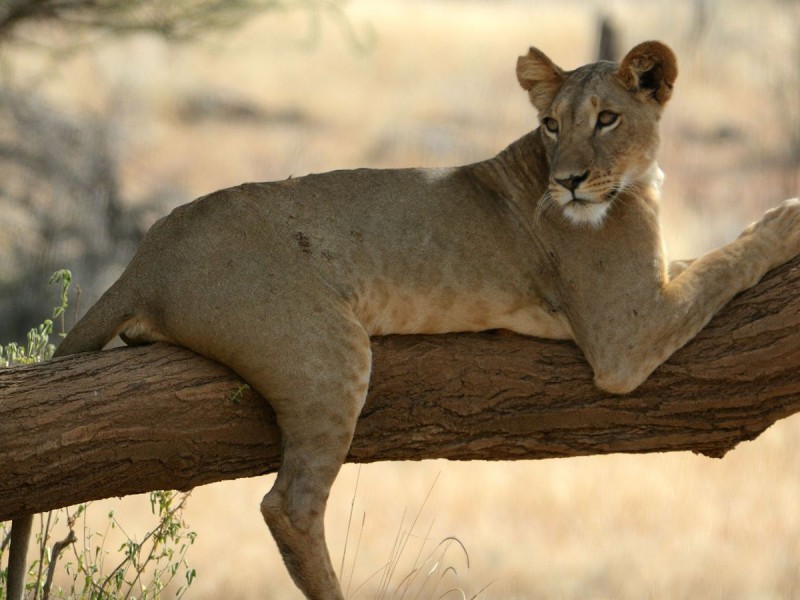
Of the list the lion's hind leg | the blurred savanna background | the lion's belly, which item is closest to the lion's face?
the lion's belly

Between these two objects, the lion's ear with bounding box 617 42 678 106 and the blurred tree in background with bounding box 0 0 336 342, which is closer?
the lion's ear with bounding box 617 42 678 106

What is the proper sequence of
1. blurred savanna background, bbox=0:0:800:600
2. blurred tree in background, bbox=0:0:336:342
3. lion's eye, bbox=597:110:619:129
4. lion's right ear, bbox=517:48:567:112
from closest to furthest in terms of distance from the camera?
1. lion's eye, bbox=597:110:619:129
2. lion's right ear, bbox=517:48:567:112
3. blurred savanna background, bbox=0:0:800:600
4. blurred tree in background, bbox=0:0:336:342

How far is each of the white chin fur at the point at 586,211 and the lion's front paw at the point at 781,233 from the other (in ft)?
1.82

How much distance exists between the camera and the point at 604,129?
13.7 feet

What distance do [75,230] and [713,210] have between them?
27.1 feet

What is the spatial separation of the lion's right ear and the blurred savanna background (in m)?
1.99

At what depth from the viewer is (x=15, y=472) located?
375 centimetres

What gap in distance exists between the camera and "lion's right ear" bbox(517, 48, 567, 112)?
4391mm

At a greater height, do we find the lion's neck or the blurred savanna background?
the lion's neck

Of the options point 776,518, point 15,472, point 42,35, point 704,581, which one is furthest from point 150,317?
point 42,35

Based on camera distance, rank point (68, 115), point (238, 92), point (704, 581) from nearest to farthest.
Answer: point (704, 581), point (68, 115), point (238, 92)

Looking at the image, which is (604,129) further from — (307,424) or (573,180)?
(307,424)

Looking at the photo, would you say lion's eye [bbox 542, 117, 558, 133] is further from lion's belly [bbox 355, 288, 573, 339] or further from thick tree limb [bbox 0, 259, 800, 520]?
thick tree limb [bbox 0, 259, 800, 520]

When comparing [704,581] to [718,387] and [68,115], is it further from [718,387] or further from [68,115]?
[68,115]
